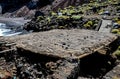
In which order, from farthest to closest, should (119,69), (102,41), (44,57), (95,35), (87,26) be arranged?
(87,26) → (95,35) → (102,41) → (119,69) → (44,57)

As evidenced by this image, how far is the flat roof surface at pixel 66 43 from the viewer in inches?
611

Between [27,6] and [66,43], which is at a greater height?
[66,43]

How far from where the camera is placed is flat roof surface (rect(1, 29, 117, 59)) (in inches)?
611

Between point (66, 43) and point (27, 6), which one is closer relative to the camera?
point (66, 43)

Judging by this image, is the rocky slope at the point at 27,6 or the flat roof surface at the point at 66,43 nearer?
the flat roof surface at the point at 66,43

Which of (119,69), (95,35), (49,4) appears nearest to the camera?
(119,69)

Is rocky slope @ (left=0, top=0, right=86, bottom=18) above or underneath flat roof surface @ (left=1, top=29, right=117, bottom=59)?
underneath

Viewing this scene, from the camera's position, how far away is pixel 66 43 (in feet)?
56.6

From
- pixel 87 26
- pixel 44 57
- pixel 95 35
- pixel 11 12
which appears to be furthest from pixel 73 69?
pixel 11 12

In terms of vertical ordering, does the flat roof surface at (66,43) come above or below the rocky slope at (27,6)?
above

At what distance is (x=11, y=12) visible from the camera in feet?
279

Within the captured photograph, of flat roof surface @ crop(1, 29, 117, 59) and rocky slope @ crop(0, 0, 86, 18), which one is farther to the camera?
rocky slope @ crop(0, 0, 86, 18)

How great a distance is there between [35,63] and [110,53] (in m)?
5.74

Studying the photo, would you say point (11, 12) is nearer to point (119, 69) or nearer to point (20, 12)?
point (20, 12)
